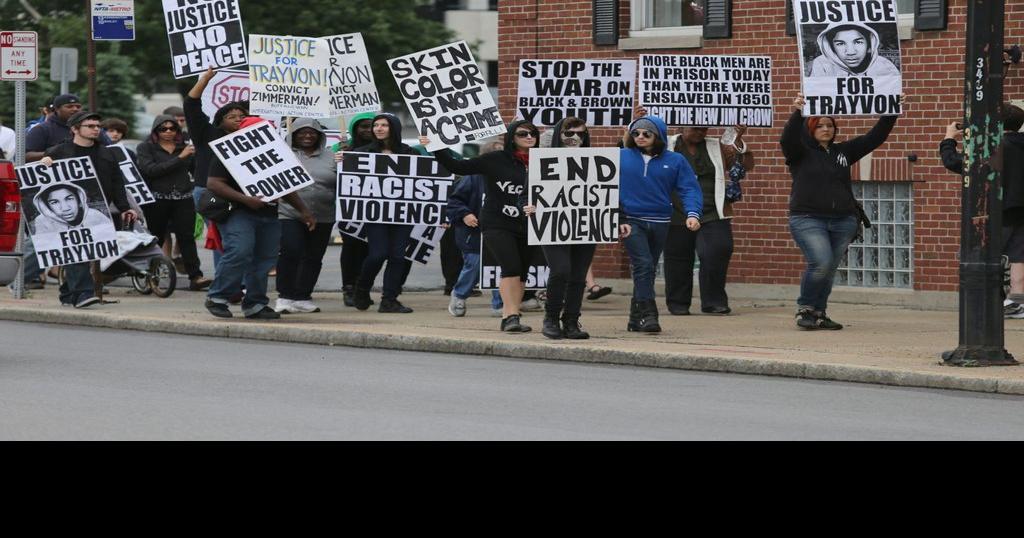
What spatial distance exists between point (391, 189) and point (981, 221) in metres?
6.05

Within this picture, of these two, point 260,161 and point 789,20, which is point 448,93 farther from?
point 789,20

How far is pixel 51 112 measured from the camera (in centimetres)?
1939

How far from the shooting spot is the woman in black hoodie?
16.2 m

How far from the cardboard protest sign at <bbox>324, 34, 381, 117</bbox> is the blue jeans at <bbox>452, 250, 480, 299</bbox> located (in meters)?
2.55

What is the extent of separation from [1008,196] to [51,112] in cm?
968

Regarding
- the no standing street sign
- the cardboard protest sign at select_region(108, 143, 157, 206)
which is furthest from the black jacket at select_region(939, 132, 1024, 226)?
the no standing street sign

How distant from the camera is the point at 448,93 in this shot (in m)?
15.2

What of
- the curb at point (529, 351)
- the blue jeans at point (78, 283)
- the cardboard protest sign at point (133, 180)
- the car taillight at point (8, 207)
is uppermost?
the cardboard protest sign at point (133, 180)

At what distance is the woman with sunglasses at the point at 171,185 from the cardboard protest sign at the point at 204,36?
5.83ft

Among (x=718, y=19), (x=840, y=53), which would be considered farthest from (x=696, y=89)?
(x=718, y=19)

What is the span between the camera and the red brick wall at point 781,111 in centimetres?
1689

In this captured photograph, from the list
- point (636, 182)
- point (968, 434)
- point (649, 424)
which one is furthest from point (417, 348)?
point (968, 434)

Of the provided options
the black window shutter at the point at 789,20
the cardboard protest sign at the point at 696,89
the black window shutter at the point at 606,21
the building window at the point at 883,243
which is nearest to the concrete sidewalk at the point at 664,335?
the building window at the point at 883,243

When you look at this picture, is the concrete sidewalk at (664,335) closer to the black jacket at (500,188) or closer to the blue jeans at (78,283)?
the blue jeans at (78,283)
